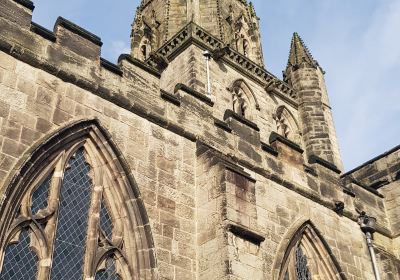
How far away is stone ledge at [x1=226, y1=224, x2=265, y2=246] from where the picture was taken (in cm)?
809

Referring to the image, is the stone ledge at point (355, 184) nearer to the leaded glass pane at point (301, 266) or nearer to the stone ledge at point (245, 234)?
the leaded glass pane at point (301, 266)

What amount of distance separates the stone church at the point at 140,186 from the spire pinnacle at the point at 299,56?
12.4 meters

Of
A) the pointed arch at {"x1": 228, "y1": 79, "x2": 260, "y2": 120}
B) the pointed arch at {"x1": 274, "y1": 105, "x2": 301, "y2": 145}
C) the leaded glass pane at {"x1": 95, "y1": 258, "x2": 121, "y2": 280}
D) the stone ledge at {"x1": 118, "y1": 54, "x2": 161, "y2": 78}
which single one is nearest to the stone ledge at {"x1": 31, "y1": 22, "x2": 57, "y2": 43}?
the stone ledge at {"x1": 118, "y1": 54, "x2": 161, "y2": 78}

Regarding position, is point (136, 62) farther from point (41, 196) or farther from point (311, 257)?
point (311, 257)

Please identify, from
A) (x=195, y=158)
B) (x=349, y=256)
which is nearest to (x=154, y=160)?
(x=195, y=158)

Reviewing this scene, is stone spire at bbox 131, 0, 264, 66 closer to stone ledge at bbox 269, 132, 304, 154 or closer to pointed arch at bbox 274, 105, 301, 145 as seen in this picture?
pointed arch at bbox 274, 105, 301, 145

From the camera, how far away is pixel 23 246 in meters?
7.01

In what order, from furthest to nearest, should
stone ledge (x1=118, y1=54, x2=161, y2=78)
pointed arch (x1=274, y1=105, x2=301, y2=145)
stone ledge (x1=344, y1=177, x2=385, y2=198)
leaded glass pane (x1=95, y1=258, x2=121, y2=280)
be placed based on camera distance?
pointed arch (x1=274, y1=105, x2=301, y2=145) < stone ledge (x1=344, y1=177, x2=385, y2=198) < stone ledge (x1=118, y1=54, x2=161, y2=78) < leaded glass pane (x1=95, y1=258, x2=121, y2=280)

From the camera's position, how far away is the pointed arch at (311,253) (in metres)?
9.97

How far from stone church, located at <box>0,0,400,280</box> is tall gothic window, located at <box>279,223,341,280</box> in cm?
2

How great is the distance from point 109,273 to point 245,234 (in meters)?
1.98

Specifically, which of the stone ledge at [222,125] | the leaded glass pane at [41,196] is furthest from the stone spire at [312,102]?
the leaded glass pane at [41,196]

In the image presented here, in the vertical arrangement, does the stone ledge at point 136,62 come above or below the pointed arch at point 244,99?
below

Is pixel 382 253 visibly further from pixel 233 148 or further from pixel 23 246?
pixel 23 246
